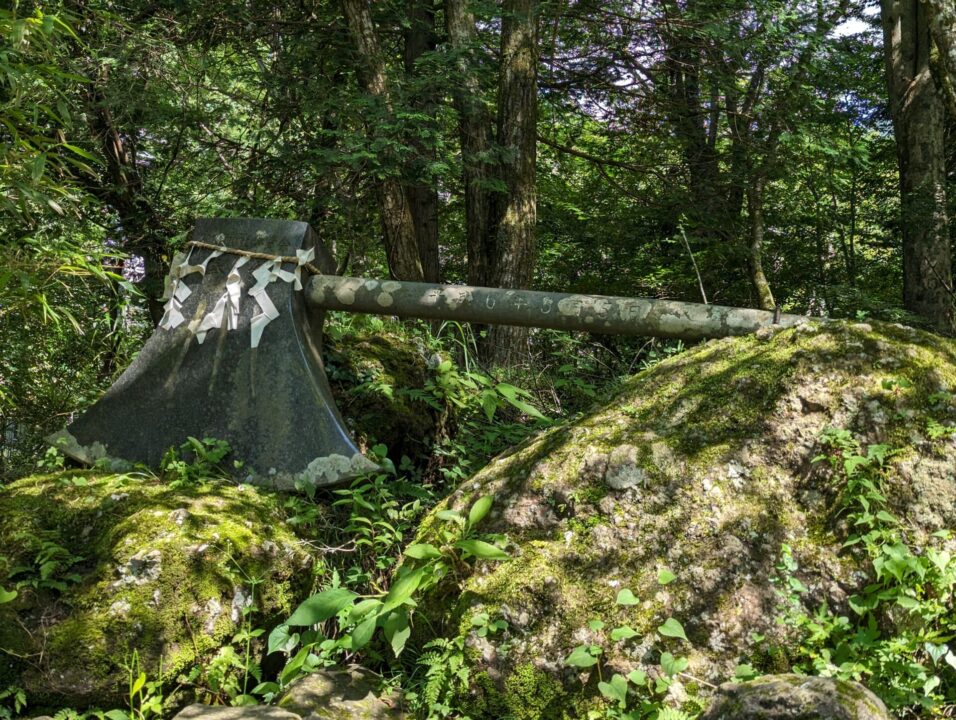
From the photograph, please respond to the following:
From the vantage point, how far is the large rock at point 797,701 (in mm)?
1573

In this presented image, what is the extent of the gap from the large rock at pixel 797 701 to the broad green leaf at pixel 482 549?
807 mm

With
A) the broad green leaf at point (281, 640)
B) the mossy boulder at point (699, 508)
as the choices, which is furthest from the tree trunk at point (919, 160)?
the broad green leaf at point (281, 640)

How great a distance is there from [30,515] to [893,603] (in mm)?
3094

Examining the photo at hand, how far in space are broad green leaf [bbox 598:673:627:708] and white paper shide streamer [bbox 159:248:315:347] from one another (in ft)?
7.97

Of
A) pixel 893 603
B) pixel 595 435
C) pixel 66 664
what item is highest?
pixel 595 435

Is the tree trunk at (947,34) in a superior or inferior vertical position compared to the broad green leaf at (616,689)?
superior

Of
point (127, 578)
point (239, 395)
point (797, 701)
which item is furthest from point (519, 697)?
point (239, 395)

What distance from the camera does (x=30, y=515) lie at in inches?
115

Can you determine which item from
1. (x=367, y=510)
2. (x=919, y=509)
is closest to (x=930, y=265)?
(x=919, y=509)

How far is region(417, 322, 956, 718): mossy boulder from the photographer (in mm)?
2174

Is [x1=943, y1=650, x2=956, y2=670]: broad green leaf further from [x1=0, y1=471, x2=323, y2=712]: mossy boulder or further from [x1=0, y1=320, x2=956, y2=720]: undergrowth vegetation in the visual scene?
[x1=0, y1=471, x2=323, y2=712]: mossy boulder

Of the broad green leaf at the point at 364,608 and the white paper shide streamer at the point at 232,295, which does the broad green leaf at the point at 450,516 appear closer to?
the broad green leaf at the point at 364,608

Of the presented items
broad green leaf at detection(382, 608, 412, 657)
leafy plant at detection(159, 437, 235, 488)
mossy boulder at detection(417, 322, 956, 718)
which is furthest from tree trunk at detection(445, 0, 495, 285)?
broad green leaf at detection(382, 608, 412, 657)

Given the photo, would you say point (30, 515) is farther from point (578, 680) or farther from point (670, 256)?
point (670, 256)
